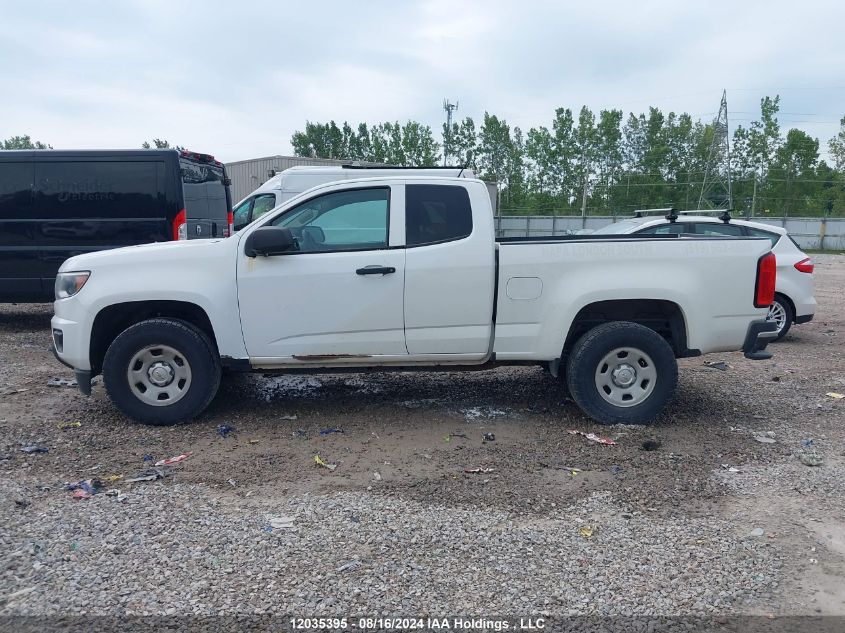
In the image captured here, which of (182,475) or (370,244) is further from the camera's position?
(370,244)

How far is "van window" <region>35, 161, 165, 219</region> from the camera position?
863 cm

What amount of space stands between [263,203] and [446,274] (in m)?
9.59

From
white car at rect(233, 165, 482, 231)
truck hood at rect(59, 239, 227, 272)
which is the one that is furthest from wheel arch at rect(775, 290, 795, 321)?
white car at rect(233, 165, 482, 231)

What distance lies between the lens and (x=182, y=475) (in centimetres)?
441

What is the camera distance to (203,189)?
31.4 feet

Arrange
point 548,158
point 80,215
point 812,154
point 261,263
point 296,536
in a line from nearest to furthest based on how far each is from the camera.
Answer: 1. point 296,536
2. point 261,263
3. point 80,215
4. point 812,154
5. point 548,158

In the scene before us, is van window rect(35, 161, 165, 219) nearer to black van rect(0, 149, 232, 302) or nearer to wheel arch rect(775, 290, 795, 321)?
black van rect(0, 149, 232, 302)

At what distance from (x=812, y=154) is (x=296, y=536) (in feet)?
173

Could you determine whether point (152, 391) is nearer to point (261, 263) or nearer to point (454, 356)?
point (261, 263)

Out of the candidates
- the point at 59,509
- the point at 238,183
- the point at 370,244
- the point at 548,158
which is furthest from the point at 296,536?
the point at 548,158

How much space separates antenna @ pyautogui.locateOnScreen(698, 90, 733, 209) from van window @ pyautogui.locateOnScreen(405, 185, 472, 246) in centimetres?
3716

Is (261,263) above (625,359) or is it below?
above

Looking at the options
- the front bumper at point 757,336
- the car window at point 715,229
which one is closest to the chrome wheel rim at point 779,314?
the car window at point 715,229

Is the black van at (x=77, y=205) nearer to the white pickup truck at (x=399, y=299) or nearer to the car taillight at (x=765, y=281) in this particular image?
the white pickup truck at (x=399, y=299)
